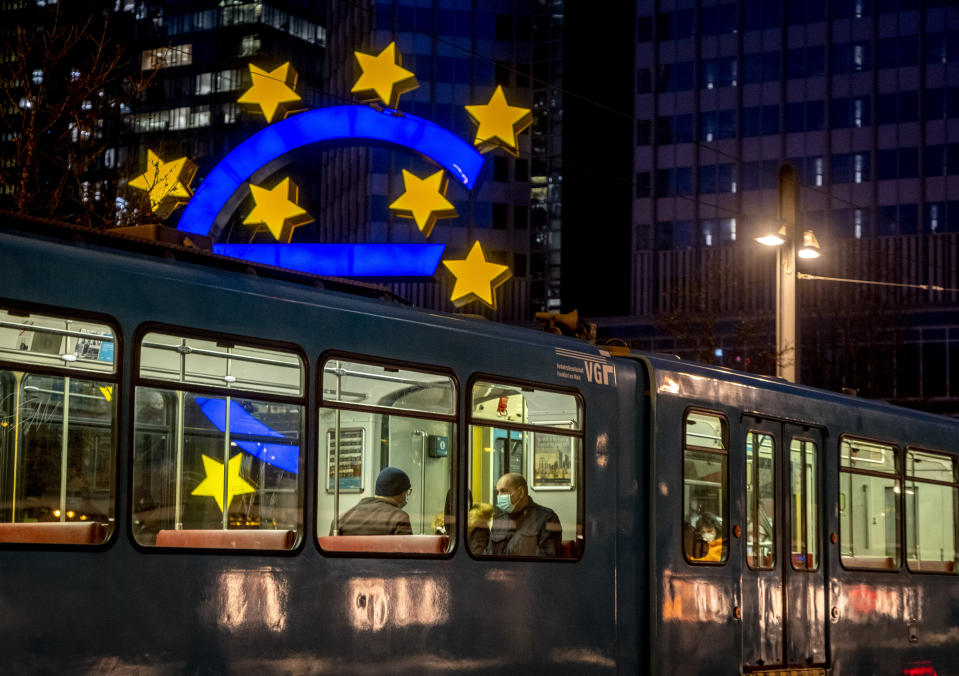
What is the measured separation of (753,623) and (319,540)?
472 cm

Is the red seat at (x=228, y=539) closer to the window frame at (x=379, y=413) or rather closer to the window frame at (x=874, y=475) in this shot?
the window frame at (x=379, y=413)

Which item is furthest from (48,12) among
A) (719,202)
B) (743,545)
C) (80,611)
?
(719,202)

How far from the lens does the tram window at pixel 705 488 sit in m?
10.6

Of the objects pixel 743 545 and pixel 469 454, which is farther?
pixel 743 545

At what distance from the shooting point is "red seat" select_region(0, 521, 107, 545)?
5977 millimetres

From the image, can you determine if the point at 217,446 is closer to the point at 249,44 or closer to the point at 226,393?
the point at 226,393

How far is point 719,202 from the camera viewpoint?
6538 cm

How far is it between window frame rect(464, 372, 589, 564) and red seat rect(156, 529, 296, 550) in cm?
144

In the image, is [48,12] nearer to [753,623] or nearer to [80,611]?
[753,623]

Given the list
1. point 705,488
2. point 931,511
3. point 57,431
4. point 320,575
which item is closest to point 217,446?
point 57,431

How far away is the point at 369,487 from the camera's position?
7.73 metres

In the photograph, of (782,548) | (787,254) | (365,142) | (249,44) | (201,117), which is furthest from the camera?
(249,44)

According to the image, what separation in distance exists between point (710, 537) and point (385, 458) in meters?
3.81

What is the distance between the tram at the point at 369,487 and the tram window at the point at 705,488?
0.02m
